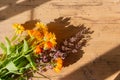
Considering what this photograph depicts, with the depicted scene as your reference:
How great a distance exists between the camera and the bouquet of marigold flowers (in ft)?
4.59

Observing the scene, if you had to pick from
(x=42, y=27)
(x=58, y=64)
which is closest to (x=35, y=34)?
(x=42, y=27)

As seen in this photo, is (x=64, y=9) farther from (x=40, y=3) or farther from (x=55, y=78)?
(x=55, y=78)

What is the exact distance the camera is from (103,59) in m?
1.55

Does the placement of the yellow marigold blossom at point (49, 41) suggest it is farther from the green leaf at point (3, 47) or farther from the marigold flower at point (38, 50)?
the green leaf at point (3, 47)

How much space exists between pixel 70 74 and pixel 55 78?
0.08 metres

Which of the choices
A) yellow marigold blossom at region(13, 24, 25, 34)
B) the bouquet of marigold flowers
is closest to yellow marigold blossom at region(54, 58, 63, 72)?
the bouquet of marigold flowers

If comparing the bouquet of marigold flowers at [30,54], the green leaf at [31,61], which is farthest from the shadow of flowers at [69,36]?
the green leaf at [31,61]

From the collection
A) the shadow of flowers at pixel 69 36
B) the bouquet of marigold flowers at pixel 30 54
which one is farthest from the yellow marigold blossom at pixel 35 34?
the shadow of flowers at pixel 69 36

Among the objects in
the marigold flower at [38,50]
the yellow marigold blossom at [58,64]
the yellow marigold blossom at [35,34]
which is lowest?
the yellow marigold blossom at [58,64]

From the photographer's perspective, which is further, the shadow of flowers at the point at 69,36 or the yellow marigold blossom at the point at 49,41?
the shadow of flowers at the point at 69,36

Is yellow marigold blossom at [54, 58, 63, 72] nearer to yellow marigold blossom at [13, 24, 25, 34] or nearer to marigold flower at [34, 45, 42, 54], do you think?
marigold flower at [34, 45, 42, 54]

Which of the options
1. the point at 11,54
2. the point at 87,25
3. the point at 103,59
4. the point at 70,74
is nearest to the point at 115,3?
the point at 87,25

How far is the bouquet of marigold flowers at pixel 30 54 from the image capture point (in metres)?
1.40

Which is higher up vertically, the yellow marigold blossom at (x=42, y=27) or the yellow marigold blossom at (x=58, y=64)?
the yellow marigold blossom at (x=42, y=27)
